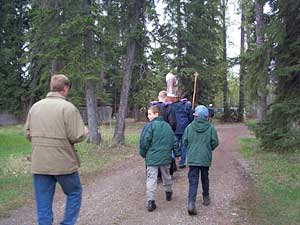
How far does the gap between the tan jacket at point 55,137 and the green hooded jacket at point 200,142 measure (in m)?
2.47

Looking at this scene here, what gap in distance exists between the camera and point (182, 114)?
10398 mm

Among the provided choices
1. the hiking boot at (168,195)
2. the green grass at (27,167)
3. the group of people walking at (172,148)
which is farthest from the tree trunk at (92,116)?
the group of people walking at (172,148)

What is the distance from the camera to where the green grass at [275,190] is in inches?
271

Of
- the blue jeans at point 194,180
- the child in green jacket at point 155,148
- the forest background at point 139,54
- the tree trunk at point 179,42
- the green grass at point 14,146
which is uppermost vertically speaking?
the tree trunk at point 179,42

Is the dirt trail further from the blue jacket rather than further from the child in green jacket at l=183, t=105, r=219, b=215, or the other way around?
the blue jacket

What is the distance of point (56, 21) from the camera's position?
16.3m

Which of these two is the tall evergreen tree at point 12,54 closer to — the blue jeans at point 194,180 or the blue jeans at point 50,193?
the blue jeans at point 194,180

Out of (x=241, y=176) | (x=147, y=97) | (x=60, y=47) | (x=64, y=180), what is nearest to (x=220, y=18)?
(x=147, y=97)

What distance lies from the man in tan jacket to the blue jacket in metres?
5.20

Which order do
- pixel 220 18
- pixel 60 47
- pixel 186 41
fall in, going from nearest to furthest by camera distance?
pixel 60 47, pixel 186 41, pixel 220 18

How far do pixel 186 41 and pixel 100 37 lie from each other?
62.5 ft

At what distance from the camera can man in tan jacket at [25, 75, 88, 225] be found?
5.12 metres

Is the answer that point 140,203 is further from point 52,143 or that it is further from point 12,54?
point 12,54

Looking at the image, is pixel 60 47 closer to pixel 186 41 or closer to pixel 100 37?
pixel 100 37
